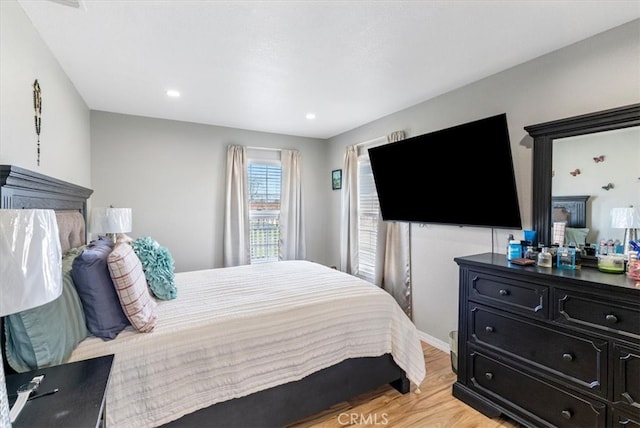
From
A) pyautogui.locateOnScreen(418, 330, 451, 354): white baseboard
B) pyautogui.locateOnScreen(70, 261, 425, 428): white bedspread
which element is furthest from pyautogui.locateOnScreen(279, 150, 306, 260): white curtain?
pyautogui.locateOnScreen(418, 330, 451, 354): white baseboard

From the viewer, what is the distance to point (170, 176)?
12.6 feet

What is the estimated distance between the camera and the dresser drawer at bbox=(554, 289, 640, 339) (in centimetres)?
147

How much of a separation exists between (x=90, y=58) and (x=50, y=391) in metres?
2.28

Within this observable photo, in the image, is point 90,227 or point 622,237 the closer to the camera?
point 622,237

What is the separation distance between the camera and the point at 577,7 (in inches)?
65.3

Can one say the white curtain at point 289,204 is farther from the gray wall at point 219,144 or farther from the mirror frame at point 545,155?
the mirror frame at point 545,155

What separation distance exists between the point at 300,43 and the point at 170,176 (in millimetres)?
2646

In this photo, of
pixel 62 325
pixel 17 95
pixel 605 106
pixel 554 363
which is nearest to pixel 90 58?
pixel 17 95

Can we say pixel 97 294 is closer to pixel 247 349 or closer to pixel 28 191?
pixel 28 191

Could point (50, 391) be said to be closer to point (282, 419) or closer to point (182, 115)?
point (282, 419)

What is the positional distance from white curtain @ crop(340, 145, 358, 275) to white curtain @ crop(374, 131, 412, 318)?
1.78ft

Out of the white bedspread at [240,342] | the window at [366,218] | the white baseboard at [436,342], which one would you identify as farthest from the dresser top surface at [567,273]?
the window at [366,218]

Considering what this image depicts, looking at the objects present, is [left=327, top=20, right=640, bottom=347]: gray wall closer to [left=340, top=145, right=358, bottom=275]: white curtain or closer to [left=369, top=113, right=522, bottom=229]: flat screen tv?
[left=369, top=113, right=522, bottom=229]: flat screen tv

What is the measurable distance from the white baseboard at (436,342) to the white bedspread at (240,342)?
83 centimetres
